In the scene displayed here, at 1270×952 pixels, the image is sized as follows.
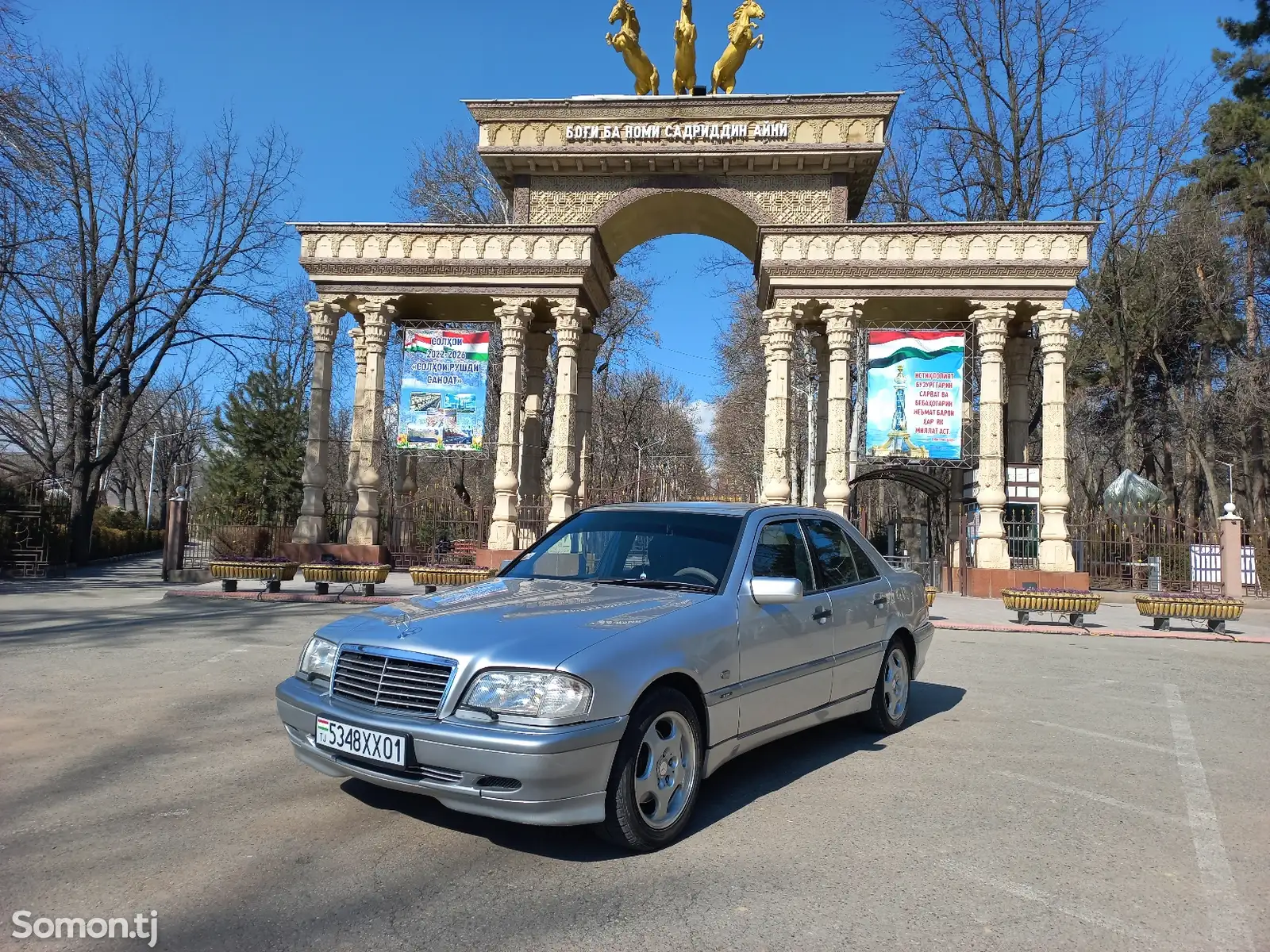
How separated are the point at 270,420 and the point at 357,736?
3343cm

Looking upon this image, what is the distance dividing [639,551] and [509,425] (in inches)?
762

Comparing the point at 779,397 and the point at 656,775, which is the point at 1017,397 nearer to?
the point at 779,397

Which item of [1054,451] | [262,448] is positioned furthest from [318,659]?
[262,448]

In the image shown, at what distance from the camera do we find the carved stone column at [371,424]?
23.5m

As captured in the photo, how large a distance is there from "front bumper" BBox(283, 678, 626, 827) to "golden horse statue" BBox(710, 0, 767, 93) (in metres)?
26.4

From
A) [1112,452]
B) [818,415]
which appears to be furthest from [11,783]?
[1112,452]

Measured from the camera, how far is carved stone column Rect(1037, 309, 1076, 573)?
69.5 ft

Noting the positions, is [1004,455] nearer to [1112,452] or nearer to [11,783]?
[1112,452]

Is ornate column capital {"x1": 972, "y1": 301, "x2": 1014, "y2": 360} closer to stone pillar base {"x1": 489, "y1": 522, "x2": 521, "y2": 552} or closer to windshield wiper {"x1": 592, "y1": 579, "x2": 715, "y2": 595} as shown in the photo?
stone pillar base {"x1": 489, "y1": 522, "x2": 521, "y2": 552}

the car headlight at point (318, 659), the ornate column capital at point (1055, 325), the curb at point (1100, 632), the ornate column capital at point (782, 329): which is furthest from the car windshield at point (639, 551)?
the ornate column capital at point (1055, 325)

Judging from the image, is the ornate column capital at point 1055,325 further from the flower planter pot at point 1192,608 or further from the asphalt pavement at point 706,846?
the asphalt pavement at point 706,846

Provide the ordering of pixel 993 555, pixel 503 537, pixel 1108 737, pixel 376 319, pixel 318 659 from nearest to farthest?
pixel 318 659
pixel 1108 737
pixel 993 555
pixel 503 537
pixel 376 319

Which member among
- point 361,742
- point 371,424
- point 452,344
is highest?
point 452,344

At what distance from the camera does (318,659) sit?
4.14m
